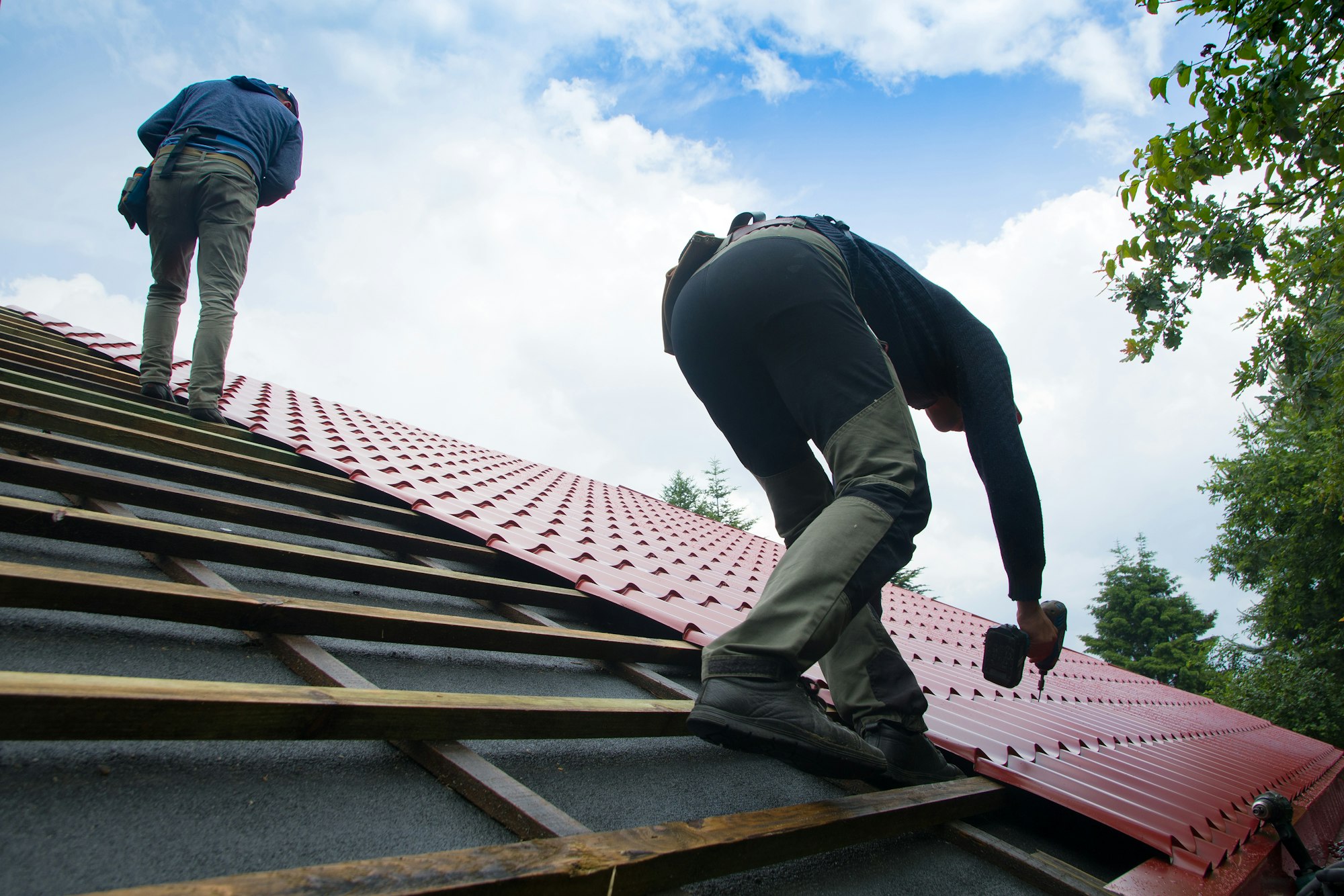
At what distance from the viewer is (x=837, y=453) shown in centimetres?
139

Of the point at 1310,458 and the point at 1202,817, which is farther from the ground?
the point at 1310,458

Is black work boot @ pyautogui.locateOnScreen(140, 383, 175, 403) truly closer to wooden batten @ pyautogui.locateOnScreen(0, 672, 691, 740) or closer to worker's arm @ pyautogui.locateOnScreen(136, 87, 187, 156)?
worker's arm @ pyautogui.locateOnScreen(136, 87, 187, 156)

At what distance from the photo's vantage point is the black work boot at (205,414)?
3.24 metres

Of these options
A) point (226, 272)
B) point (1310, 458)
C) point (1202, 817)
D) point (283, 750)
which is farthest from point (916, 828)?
point (1310, 458)

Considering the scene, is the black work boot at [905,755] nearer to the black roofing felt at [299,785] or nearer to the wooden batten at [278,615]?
the black roofing felt at [299,785]

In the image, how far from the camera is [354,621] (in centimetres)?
144

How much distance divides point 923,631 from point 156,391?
414cm

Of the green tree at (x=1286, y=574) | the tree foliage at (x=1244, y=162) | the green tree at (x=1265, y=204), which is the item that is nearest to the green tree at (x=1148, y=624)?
the green tree at (x=1286, y=574)

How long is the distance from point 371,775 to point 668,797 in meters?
0.50

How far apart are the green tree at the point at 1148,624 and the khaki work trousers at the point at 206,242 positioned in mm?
31233

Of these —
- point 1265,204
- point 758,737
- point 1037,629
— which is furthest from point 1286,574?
point 758,737

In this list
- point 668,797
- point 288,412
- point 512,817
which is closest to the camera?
point 512,817

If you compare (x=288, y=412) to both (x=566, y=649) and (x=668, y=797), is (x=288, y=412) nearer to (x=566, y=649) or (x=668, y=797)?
(x=566, y=649)

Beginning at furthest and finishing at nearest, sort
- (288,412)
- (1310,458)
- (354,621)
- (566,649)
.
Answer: (1310,458)
(288,412)
(566,649)
(354,621)
